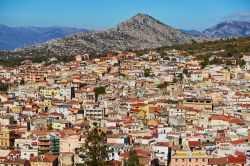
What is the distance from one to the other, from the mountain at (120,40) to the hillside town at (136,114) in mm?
59175

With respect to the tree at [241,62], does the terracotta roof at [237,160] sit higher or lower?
lower

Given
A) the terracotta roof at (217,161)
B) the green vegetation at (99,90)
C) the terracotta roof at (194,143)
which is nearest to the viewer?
the terracotta roof at (217,161)

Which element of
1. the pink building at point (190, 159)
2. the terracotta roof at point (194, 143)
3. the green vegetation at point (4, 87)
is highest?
the green vegetation at point (4, 87)


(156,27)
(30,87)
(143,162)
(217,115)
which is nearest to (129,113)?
(217,115)

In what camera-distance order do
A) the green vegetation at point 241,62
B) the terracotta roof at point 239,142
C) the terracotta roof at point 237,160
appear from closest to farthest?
the terracotta roof at point 237,160 → the terracotta roof at point 239,142 → the green vegetation at point 241,62

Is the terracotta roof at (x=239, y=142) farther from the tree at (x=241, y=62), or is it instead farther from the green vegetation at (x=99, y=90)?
the tree at (x=241, y=62)

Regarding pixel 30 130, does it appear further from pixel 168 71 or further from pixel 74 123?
pixel 168 71

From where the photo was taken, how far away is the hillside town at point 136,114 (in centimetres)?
3098

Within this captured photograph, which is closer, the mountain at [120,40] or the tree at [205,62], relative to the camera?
the tree at [205,62]

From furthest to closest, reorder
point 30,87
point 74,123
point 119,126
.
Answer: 1. point 30,87
2. point 74,123
3. point 119,126

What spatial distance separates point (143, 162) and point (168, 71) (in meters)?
43.7

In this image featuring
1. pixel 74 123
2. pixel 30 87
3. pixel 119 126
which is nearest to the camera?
pixel 119 126

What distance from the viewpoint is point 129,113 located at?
45.3m

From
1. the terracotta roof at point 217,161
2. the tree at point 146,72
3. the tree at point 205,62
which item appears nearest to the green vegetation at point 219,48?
the tree at point 205,62
